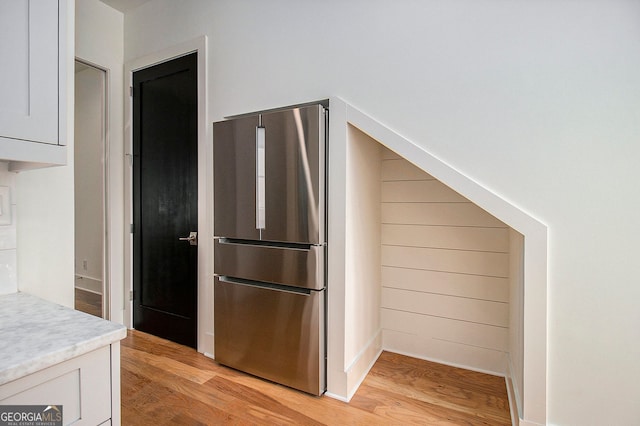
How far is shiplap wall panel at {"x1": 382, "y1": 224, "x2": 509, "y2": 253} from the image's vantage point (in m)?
2.24

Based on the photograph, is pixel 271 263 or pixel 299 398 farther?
Answer: pixel 271 263

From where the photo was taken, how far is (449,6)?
1.69 meters

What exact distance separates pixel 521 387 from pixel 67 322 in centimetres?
203

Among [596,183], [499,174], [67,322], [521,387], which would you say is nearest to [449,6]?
[499,174]

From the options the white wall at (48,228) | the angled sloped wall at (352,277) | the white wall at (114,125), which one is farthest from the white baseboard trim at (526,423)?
the white wall at (114,125)

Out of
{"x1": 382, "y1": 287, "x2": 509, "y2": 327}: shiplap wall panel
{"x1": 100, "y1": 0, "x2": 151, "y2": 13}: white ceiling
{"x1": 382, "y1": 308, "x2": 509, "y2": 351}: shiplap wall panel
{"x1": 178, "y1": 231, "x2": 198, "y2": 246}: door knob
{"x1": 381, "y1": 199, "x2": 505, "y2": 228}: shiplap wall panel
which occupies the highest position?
{"x1": 100, "y1": 0, "x2": 151, "y2": 13}: white ceiling

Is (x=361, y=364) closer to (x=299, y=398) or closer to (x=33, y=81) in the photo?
(x=299, y=398)

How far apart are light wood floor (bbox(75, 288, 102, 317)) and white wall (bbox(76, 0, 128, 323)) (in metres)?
0.54

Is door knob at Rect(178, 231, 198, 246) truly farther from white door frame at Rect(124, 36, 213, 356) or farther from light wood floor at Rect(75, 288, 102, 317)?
light wood floor at Rect(75, 288, 102, 317)

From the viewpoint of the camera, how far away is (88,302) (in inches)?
142

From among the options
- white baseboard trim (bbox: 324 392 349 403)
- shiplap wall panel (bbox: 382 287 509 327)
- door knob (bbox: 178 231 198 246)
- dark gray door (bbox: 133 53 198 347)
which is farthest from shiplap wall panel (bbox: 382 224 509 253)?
dark gray door (bbox: 133 53 198 347)

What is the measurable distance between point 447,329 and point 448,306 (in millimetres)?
170

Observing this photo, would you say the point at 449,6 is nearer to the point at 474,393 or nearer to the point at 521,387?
the point at 521,387

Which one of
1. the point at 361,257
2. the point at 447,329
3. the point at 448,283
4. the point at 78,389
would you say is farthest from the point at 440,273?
the point at 78,389
